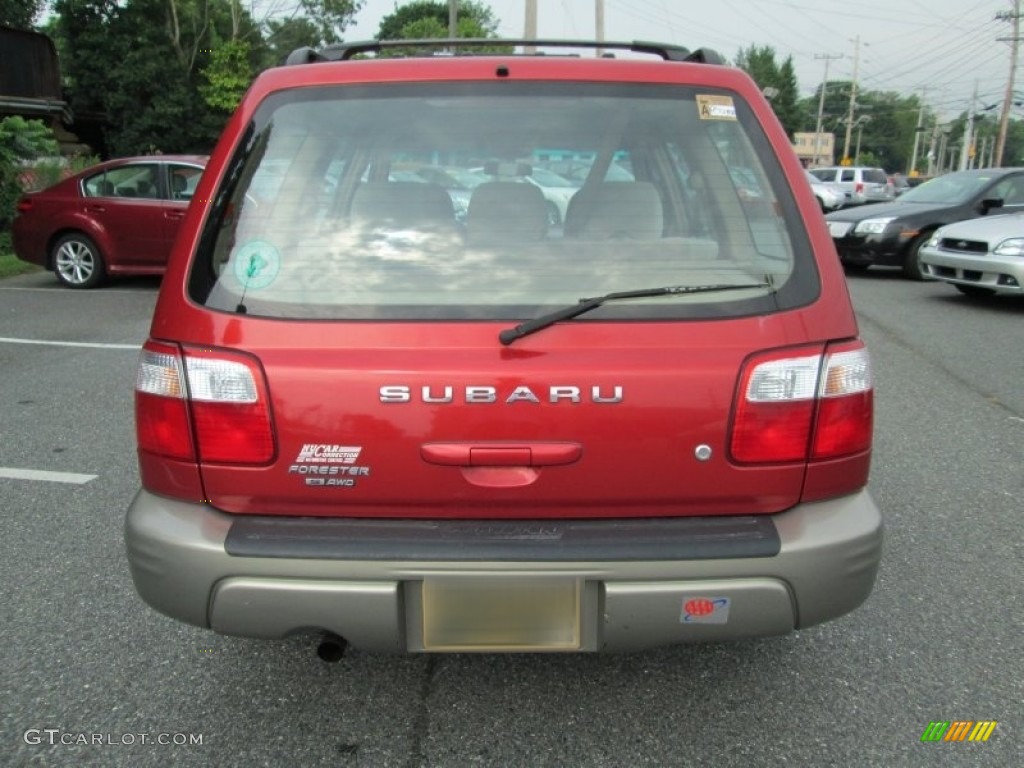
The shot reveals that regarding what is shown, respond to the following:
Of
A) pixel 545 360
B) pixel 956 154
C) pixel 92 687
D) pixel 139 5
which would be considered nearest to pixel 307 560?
pixel 545 360

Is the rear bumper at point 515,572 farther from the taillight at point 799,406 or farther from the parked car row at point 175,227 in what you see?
the parked car row at point 175,227

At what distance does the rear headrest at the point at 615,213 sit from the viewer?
6.85ft

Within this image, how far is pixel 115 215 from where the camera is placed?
31.3ft

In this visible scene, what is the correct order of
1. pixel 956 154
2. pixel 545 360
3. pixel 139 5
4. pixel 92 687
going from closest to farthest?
pixel 545 360 < pixel 92 687 < pixel 139 5 < pixel 956 154

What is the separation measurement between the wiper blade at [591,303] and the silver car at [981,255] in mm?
7964

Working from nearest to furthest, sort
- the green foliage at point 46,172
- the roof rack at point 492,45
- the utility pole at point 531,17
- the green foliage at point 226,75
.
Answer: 1. the roof rack at point 492,45
2. the green foliage at point 46,172
3. the utility pole at point 531,17
4. the green foliage at point 226,75

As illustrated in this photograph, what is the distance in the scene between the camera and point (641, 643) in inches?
76.7

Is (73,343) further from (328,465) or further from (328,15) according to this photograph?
(328,15)

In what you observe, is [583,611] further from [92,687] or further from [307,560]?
[92,687]

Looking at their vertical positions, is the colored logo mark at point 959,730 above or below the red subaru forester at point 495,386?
below

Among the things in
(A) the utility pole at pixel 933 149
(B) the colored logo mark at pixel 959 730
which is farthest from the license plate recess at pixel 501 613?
(A) the utility pole at pixel 933 149

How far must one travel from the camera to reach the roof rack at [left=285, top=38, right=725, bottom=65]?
2473 millimetres

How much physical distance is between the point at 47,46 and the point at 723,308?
→ 23.7 m

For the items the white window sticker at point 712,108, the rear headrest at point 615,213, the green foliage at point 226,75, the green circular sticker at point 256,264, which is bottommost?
the green circular sticker at point 256,264
